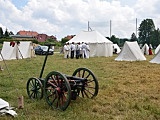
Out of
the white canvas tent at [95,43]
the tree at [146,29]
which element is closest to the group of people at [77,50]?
the white canvas tent at [95,43]

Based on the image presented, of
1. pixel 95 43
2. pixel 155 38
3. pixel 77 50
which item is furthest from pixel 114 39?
pixel 77 50

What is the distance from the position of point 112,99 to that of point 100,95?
49cm

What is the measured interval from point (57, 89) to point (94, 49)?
68.4 feet

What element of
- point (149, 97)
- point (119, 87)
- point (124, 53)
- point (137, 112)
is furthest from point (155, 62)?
point (137, 112)

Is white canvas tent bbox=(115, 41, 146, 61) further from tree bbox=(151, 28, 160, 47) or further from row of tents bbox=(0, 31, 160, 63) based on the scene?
tree bbox=(151, 28, 160, 47)

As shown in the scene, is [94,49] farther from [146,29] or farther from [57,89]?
[146,29]

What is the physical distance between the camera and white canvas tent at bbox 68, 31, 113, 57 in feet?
85.4

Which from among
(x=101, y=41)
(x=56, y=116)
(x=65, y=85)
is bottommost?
(x=56, y=116)

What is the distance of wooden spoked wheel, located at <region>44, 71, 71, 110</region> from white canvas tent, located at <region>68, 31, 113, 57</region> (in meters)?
20.4

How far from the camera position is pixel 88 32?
28.5m

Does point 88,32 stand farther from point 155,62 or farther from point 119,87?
point 119,87

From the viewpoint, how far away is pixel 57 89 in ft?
17.5

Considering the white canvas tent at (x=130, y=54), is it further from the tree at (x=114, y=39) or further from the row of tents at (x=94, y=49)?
the tree at (x=114, y=39)

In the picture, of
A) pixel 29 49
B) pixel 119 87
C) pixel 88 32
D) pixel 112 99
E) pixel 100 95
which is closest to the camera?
pixel 112 99
